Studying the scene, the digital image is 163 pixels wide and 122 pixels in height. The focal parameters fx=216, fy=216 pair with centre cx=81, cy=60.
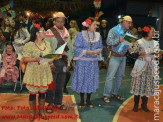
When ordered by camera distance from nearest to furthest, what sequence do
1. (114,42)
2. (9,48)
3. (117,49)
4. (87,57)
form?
(87,57)
(114,42)
(117,49)
(9,48)

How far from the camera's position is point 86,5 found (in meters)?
12.0

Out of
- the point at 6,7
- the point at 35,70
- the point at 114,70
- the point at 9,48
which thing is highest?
the point at 6,7

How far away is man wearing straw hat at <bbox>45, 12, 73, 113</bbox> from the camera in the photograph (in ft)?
15.3

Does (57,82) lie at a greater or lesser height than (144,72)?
lesser

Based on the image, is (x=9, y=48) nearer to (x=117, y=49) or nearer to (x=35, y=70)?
(x=35, y=70)

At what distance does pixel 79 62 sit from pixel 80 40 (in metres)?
0.53

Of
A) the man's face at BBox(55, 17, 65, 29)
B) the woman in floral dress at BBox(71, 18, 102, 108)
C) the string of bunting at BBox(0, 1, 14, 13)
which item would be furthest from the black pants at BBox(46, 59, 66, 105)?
the string of bunting at BBox(0, 1, 14, 13)

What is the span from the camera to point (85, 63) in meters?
5.17

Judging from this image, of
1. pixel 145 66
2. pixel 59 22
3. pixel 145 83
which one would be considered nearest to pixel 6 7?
pixel 59 22

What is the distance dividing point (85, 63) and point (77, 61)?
0.67 ft

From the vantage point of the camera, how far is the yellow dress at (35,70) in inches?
165

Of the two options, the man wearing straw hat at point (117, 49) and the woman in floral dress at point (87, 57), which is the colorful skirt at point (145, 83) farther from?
the woman in floral dress at point (87, 57)

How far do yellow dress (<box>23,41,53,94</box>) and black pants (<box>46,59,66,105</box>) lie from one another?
0.45 m

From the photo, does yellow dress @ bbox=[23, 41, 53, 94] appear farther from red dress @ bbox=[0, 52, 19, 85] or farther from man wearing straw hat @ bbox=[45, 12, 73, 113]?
red dress @ bbox=[0, 52, 19, 85]
